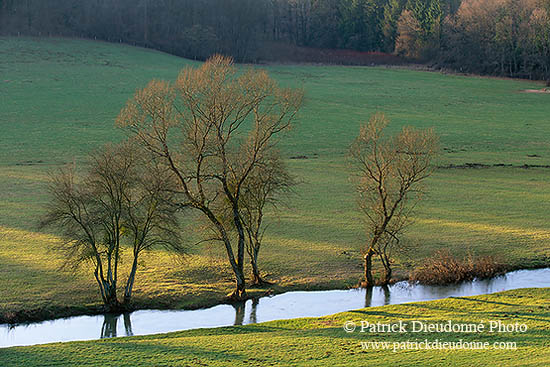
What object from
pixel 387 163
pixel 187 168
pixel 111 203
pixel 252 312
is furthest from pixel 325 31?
pixel 252 312

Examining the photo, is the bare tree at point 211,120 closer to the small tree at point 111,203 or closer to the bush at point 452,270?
the small tree at point 111,203

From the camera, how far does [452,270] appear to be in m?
32.9

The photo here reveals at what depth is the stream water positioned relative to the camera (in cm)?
2711

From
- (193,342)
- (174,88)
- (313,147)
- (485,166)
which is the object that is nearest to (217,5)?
(313,147)

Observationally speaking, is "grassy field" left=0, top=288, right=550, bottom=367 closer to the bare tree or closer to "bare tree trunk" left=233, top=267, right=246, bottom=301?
"bare tree trunk" left=233, top=267, right=246, bottom=301

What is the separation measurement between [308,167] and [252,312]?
2832cm

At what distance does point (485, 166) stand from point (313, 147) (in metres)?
16.6

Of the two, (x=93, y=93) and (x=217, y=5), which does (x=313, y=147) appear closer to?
(x=93, y=93)

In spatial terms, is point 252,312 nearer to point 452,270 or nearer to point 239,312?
point 239,312

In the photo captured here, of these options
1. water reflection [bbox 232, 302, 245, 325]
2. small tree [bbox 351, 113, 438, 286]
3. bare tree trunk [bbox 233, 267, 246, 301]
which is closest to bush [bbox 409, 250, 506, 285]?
small tree [bbox 351, 113, 438, 286]


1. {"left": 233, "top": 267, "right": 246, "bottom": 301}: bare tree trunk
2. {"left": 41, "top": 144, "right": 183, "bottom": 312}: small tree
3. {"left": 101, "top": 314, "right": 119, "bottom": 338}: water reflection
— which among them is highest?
{"left": 41, "top": 144, "right": 183, "bottom": 312}: small tree

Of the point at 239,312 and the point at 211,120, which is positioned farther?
the point at 239,312

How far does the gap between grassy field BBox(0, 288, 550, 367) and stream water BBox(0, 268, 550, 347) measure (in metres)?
1.94

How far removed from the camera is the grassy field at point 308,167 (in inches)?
1297
